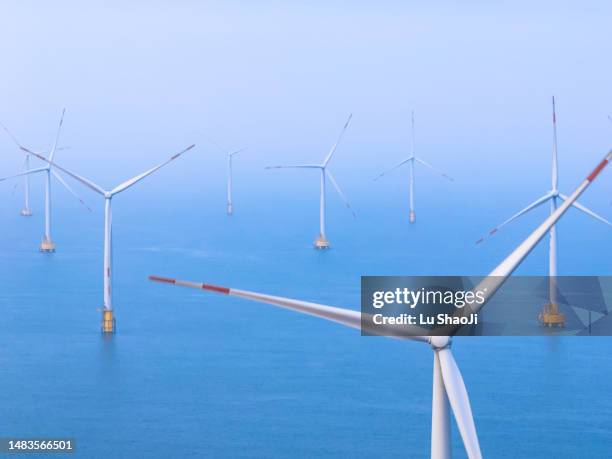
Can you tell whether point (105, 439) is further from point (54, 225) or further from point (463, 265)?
point (54, 225)

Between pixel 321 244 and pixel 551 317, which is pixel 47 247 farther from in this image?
pixel 551 317

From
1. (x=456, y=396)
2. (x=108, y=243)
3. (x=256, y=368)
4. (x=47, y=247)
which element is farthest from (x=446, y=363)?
(x=47, y=247)

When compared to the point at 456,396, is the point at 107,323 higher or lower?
lower

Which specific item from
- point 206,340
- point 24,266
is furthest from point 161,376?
point 24,266

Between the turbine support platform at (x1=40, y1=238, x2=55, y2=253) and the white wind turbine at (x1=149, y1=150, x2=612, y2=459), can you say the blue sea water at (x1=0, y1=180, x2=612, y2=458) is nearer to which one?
the turbine support platform at (x1=40, y1=238, x2=55, y2=253)

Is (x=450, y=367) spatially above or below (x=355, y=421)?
above

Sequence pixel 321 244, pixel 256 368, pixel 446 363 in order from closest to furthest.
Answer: pixel 446 363, pixel 256 368, pixel 321 244
